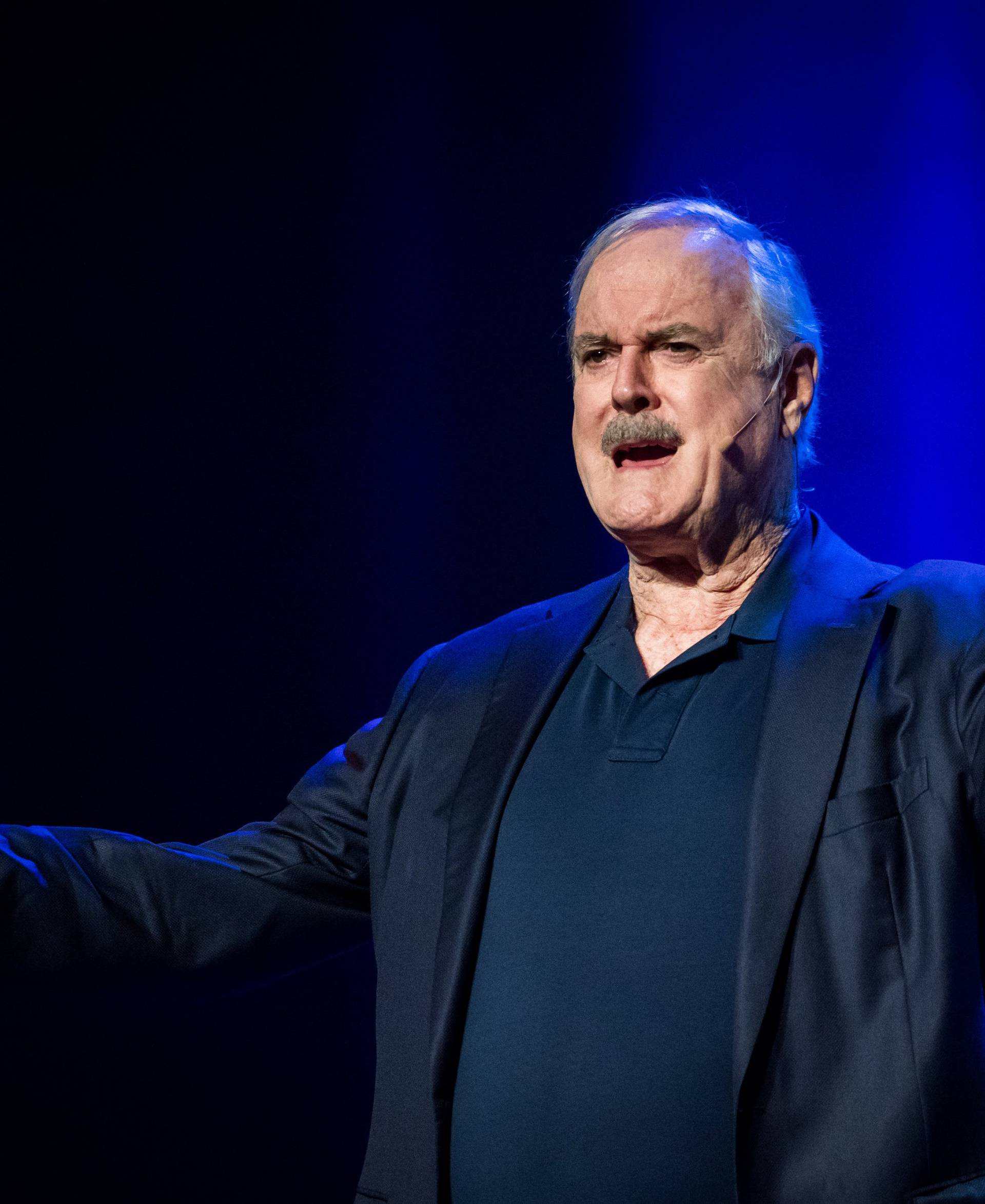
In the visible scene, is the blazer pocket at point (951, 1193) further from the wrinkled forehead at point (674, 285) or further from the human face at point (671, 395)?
the wrinkled forehead at point (674, 285)

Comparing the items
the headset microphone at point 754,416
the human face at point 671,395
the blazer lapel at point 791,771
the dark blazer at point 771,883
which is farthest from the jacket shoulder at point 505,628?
the blazer lapel at point 791,771

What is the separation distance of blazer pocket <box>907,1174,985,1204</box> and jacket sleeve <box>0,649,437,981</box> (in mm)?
779

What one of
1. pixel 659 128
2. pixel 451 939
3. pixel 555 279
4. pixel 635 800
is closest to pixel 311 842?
pixel 451 939

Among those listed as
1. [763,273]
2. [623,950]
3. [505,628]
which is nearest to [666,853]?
[623,950]

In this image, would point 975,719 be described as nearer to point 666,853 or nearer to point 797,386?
point 666,853

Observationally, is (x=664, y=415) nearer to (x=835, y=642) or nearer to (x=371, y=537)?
(x=835, y=642)

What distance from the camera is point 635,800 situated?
148 centimetres

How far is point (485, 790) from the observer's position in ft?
5.25

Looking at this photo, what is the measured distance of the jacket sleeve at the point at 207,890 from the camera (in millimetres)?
1580

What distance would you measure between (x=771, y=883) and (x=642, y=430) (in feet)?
1.88

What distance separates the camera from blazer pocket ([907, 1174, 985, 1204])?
A: 122 cm

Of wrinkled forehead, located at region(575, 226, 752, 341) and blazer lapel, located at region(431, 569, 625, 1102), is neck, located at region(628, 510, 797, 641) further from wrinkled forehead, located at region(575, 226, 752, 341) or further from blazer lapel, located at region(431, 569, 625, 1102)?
wrinkled forehead, located at region(575, 226, 752, 341)

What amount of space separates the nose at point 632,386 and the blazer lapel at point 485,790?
26cm

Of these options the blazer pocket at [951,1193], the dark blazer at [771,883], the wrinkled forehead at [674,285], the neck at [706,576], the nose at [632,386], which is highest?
the wrinkled forehead at [674,285]
